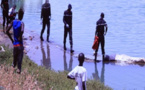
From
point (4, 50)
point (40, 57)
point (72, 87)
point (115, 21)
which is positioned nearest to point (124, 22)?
point (115, 21)

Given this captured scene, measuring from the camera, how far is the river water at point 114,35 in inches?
594

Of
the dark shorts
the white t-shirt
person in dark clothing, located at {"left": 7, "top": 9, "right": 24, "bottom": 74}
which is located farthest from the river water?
the white t-shirt

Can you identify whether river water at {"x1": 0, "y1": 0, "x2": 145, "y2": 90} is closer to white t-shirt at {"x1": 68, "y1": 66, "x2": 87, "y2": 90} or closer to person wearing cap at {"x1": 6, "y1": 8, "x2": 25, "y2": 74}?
person wearing cap at {"x1": 6, "y1": 8, "x2": 25, "y2": 74}

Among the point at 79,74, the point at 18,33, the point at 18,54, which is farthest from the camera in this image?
the point at 18,54

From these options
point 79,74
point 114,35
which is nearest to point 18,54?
point 79,74

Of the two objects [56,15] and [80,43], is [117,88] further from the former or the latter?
[56,15]

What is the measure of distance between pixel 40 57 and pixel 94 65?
2309 millimetres

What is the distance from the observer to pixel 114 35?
91.5ft

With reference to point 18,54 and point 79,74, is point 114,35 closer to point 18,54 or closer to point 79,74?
point 18,54

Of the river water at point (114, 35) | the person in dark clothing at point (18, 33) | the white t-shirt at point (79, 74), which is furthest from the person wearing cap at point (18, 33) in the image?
the river water at point (114, 35)

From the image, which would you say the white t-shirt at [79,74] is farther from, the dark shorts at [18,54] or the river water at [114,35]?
the river water at [114,35]

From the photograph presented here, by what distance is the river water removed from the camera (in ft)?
49.5

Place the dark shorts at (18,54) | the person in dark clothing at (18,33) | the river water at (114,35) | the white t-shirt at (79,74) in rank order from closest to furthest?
the white t-shirt at (79,74)
the person in dark clothing at (18,33)
the dark shorts at (18,54)
the river water at (114,35)

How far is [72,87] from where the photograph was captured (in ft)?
34.6
